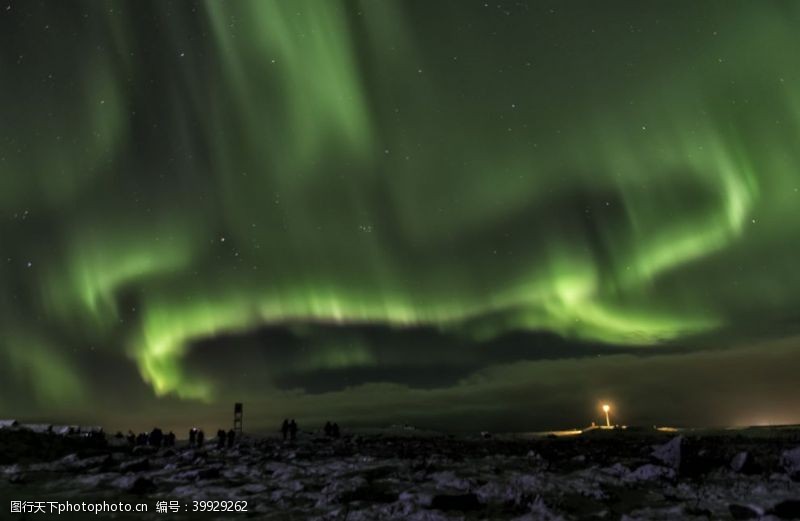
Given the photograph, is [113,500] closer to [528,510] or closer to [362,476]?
[362,476]

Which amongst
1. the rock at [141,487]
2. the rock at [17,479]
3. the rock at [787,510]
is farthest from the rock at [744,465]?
the rock at [17,479]

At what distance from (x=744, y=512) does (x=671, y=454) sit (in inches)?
291

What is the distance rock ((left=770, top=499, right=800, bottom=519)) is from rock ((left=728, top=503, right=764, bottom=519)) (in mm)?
288

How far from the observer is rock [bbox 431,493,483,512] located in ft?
41.4

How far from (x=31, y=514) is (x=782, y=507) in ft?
54.5

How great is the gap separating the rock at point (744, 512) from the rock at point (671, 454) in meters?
5.96

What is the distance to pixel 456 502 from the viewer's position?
12.8m

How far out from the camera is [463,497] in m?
13.0

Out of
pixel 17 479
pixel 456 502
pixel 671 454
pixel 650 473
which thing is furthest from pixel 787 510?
pixel 17 479

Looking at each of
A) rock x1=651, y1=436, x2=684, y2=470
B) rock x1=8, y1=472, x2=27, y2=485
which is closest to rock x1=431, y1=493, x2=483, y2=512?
rock x1=651, y1=436, x2=684, y2=470

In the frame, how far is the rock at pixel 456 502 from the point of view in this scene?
496 inches

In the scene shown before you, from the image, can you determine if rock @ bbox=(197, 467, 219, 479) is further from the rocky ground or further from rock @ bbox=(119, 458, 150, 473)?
rock @ bbox=(119, 458, 150, 473)

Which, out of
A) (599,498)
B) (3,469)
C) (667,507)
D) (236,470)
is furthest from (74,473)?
(667,507)

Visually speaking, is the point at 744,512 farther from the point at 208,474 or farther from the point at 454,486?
the point at 208,474
